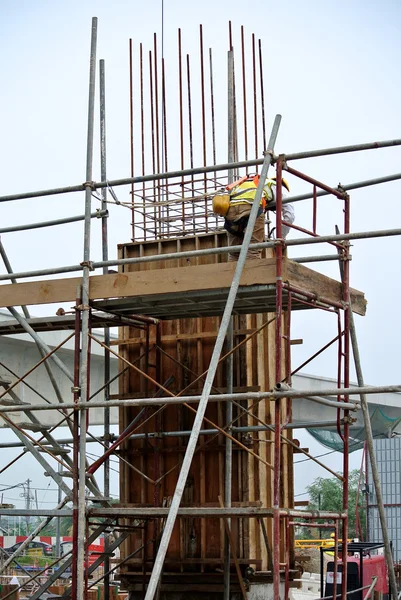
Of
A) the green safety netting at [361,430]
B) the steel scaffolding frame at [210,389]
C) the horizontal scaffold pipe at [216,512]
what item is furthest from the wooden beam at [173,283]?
the green safety netting at [361,430]

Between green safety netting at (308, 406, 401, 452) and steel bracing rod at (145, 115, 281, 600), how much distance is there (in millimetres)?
29520

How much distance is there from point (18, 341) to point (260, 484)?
9767mm

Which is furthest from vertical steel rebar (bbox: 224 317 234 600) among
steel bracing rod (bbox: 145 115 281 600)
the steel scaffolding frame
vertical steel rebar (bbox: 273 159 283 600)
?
steel bracing rod (bbox: 145 115 281 600)

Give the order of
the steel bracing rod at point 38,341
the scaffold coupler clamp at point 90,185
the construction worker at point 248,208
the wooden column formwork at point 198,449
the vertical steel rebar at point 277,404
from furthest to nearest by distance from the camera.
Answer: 1. the wooden column formwork at point 198,449
2. the steel bracing rod at point 38,341
3. the scaffold coupler clamp at point 90,185
4. the construction worker at point 248,208
5. the vertical steel rebar at point 277,404

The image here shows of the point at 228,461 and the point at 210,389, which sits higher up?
the point at 210,389

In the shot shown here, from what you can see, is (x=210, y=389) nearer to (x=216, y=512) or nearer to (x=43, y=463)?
(x=216, y=512)

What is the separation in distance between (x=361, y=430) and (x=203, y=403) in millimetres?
35816

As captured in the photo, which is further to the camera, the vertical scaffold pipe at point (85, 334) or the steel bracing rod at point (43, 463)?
the steel bracing rod at point (43, 463)

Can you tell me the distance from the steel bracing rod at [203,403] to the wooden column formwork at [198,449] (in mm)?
3886

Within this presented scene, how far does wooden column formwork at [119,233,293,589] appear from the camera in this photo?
1571 cm

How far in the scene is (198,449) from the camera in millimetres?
15297

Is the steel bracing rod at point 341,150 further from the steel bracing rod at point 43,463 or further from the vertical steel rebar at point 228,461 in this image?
the steel bracing rod at point 43,463

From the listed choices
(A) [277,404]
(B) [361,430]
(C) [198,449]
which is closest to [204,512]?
(A) [277,404]

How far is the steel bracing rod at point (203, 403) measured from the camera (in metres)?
10.8
